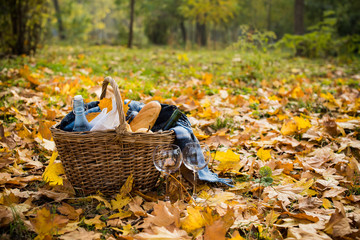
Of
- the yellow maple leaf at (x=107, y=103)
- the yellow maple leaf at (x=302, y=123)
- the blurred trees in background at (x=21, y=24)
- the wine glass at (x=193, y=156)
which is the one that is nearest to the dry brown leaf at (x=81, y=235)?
the wine glass at (x=193, y=156)

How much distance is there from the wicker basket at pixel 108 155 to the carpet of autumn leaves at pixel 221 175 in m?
0.08

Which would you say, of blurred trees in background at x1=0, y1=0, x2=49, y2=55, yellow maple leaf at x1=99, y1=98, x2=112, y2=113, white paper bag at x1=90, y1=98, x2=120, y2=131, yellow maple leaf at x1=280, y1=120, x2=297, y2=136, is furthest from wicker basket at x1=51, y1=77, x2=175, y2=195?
blurred trees in background at x1=0, y1=0, x2=49, y2=55

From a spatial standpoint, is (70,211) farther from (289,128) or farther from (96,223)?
(289,128)

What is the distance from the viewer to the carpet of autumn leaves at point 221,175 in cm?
149

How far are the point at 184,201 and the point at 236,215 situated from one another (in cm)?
37

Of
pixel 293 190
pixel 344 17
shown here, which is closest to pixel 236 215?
pixel 293 190

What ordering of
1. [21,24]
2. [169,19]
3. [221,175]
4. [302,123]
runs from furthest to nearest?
[169,19], [21,24], [302,123], [221,175]

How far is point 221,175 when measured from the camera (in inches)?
88.3

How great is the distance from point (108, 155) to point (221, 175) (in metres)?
0.95

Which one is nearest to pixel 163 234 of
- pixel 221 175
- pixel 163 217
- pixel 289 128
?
pixel 163 217

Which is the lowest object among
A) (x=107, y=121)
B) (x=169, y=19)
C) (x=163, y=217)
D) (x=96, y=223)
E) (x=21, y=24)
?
(x=96, y=223)

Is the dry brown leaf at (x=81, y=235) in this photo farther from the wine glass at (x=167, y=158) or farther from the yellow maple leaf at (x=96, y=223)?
the wine glass at (x=167, y=158)

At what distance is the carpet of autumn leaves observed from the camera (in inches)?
58.5

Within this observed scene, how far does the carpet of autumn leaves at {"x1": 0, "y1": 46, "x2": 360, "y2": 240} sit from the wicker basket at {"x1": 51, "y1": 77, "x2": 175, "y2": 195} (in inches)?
3.1
